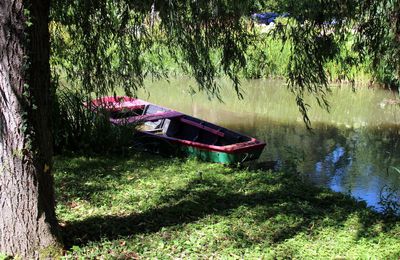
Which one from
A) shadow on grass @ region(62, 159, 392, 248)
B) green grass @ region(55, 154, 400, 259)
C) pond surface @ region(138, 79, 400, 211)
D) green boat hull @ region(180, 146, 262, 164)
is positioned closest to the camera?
green grass @ region(55, 154, 400, 259)

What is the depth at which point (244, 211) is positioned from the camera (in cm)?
405

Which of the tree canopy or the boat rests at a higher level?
the tree canopy

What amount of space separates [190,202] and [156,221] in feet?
2.01

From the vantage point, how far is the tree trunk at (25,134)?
255 cm

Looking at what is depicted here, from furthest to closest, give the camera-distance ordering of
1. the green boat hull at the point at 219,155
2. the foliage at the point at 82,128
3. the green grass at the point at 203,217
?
the green boat hull at the point at 219,155 < the foliage at the point at 82,128 < the green grass at the point at 203,217

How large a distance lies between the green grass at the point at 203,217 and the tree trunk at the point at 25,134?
0.34 metres

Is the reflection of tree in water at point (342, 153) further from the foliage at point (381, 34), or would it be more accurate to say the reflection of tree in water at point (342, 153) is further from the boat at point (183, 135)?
the foliage at point (381, 34)

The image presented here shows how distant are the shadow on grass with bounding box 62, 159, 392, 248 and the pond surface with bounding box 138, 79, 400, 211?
→ 723 mm

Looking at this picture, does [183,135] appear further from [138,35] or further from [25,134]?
[25,134]

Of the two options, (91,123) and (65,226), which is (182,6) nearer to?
(65,226)

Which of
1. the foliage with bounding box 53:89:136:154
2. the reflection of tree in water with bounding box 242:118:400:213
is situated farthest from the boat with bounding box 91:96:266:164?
the reflection of tree in water with bounding box 242:118:400:213

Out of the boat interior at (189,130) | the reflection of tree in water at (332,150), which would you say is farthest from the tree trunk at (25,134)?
the boat interior at (189,130)

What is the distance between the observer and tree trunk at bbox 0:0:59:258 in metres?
2.55

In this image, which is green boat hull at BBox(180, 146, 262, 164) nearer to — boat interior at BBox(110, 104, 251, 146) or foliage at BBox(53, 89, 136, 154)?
boat interior at BBox(110, 104, 251, 146)
